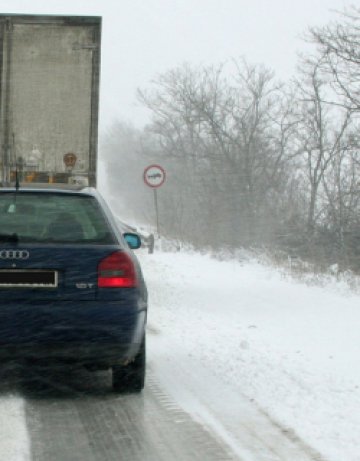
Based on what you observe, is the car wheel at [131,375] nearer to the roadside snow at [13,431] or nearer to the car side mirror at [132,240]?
the roadside snow at [13,431]

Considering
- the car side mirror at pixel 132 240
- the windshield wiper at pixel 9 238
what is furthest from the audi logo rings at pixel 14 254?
the car side mirror at pixel 132 240

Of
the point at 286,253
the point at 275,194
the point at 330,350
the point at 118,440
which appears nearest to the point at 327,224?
the point at 286,253

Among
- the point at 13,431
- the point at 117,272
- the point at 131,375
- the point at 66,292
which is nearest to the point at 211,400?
the point at 131,375

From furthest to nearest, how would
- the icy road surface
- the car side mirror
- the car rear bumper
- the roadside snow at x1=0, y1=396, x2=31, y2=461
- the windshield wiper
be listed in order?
the car side mirror, the windshield wiper, the car rear bumper, the icy road surface, the roadside snow at x1=0, y1=396, x2=31, y2=461

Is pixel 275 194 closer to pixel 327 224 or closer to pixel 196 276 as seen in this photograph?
pixel 327 224

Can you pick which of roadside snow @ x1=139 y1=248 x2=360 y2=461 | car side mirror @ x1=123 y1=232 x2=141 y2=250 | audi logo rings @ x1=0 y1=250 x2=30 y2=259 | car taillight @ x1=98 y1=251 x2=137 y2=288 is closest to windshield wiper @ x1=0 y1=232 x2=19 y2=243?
audi logo rings @ x1=0 y1=250 x2=30 y2=259

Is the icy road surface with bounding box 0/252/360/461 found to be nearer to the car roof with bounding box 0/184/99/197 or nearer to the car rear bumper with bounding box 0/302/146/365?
the car rear bumper with bounding box 0/302/146/365

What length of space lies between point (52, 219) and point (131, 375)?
1.32 m

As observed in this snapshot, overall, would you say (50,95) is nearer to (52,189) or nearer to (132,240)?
(132,240)

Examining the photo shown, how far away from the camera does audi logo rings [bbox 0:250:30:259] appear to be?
612cm

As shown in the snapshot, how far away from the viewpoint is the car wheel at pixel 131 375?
22.0 feet

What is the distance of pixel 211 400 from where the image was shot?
21.5ft

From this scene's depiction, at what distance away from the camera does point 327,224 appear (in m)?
24.6

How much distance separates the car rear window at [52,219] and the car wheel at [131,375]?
3.02ft
